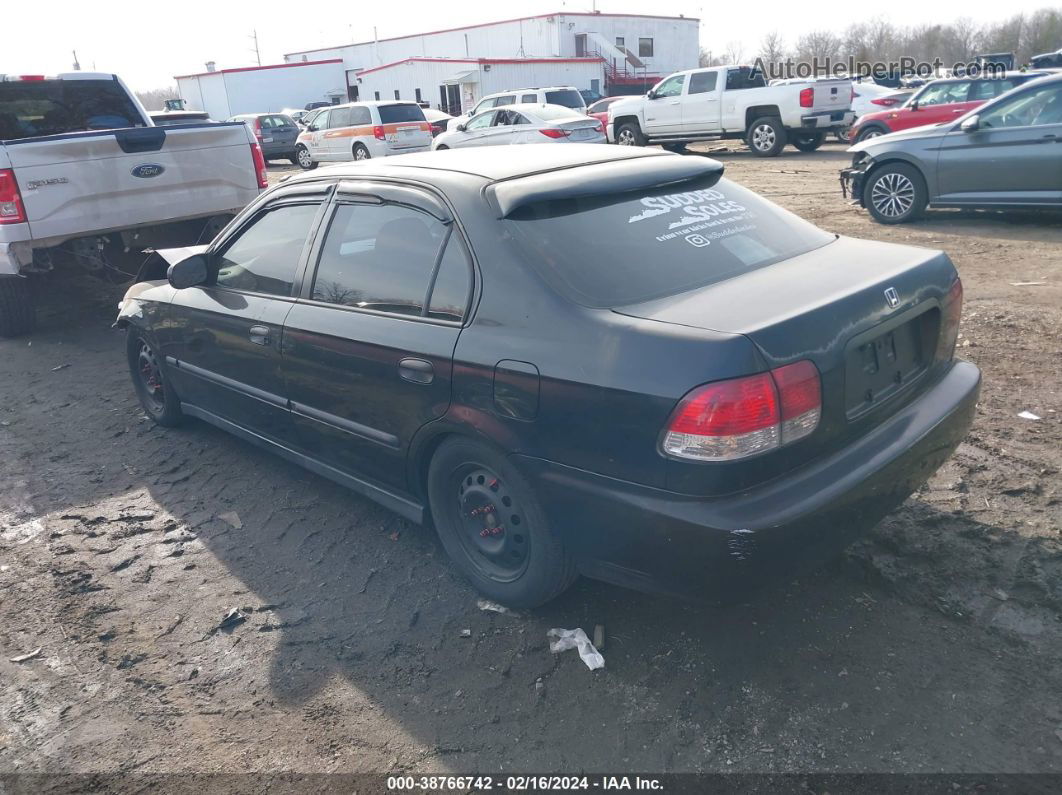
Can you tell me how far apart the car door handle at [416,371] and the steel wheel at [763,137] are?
18212 mm

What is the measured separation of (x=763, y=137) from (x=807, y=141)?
1151 millimetres

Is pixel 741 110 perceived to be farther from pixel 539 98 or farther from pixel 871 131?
pixel 539 98

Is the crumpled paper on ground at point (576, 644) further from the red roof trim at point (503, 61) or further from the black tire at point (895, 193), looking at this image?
the red roof trim at point (503, 61)

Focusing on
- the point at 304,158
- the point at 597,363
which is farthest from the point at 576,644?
the point at 304,158

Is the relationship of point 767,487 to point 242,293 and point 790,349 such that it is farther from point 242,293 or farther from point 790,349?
point 242,293

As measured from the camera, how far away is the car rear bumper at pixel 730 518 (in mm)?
2516

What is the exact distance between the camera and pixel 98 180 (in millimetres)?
6789

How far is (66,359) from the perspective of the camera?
7199mm

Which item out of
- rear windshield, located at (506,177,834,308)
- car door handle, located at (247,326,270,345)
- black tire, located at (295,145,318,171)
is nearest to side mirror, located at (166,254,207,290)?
car door handle, located at (247,326,270,345)

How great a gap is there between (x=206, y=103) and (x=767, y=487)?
191ft

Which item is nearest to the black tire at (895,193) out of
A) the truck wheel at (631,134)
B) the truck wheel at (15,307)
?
the truck wheel at (15,307)

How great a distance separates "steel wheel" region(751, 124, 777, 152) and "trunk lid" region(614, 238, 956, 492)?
17.5m

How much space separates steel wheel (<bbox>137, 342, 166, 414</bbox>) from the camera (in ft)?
17.3

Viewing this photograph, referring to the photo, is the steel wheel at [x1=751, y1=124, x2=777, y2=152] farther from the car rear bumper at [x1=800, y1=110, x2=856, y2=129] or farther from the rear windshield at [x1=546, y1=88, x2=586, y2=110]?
the rear windshield at [x1=546, y1=88, x2=586, y2=110]
